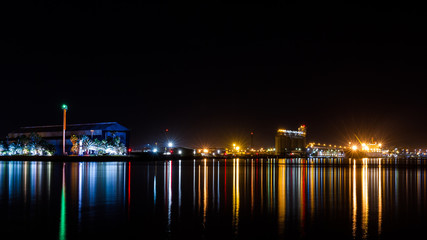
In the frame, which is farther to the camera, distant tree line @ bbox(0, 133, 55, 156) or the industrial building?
the industrial building

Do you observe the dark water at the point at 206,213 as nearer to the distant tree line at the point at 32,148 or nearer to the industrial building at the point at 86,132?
the distant tree line at the point at 32,148

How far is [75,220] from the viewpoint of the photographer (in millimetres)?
16219

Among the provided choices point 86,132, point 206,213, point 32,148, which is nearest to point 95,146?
point 86,132

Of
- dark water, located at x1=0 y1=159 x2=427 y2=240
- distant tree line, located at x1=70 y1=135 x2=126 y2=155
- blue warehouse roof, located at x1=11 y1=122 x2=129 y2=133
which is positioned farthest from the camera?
blue warehouse roof, located at x1=11 y1=122 x2=129 y2=133

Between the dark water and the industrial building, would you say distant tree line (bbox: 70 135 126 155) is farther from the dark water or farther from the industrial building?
the dark water

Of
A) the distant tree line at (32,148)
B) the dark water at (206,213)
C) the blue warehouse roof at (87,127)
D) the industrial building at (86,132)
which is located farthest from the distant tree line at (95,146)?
the dark water at (206,213)

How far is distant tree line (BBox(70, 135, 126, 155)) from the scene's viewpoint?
106375 millimetres

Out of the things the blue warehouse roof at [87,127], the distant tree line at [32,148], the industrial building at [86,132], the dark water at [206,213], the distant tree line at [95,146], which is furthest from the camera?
the blue warehouse roof at [87,127]

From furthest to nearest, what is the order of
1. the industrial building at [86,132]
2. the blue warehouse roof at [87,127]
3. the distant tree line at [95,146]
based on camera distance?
the blue warehouse roof at [87,127] < the industrial building at [86,132] < the distant tree line at [95,146]

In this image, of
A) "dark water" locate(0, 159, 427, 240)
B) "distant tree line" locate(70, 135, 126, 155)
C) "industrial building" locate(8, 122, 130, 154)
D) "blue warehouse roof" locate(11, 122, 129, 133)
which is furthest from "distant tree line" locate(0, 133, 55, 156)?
"dark water" locate(0, 159, 427, 240)

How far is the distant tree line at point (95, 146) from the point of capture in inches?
4188

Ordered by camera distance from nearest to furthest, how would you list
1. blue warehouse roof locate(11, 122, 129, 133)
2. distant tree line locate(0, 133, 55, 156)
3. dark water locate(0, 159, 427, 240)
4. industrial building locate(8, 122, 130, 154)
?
1. dark water locate(0, 159, 427, 240)
2. distant tree line locate(0, 133, 55, 156)
3. industrial building locate(8, 122, 130, 154)
4. blue warehouse roof locate(11, 122, 129, 133)

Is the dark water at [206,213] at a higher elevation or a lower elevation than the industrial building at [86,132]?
lower

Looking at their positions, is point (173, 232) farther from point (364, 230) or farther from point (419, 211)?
point (419, 211)
